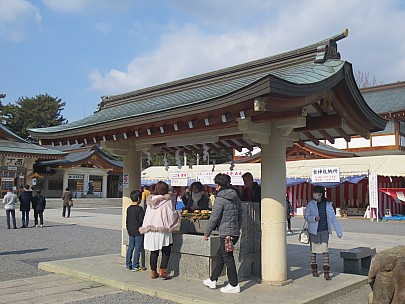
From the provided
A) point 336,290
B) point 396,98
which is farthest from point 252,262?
point 396,98

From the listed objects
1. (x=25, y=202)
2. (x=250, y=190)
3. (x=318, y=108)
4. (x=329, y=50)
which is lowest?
(x=25, y=202)

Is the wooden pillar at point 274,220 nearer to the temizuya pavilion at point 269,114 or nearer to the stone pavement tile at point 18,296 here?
the temizuya pavilion at point 269,114

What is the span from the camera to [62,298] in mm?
6031

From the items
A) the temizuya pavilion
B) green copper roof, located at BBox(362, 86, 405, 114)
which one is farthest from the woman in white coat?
green copper roof, located at BBox(362, 86, 405, 114)

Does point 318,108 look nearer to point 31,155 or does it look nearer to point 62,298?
point 62,298

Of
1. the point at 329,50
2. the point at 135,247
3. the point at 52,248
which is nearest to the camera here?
the point at 329,50

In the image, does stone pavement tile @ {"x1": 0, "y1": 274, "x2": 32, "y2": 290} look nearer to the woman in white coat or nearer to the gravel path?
the gravel path

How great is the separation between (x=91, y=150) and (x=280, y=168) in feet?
114

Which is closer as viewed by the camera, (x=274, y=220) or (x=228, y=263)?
(x=228, y=263)

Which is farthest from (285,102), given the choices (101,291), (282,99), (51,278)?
(51,278)

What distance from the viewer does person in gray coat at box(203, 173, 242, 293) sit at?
5930 millimetres

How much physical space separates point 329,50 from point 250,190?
2839 millimetres

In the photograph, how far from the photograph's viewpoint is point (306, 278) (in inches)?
277

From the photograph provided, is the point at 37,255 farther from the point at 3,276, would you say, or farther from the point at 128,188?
the point at 128,188
